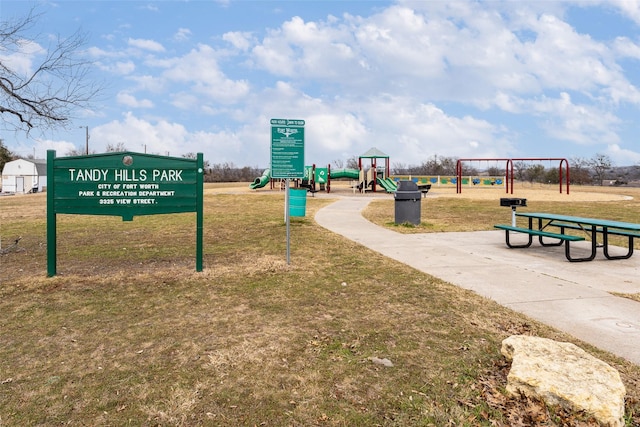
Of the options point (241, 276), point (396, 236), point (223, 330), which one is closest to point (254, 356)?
point (223, 330)

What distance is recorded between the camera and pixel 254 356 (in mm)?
3418

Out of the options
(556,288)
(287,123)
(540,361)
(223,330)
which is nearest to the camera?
(540,361)

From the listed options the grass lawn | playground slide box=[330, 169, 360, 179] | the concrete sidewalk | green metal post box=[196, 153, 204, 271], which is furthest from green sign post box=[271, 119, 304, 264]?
playground slide box=[330, 169, 360, 179]

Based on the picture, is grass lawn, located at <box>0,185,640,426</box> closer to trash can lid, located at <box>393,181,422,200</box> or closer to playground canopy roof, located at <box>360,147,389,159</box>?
trash can lid, located at <box>393,181,422,200</box>

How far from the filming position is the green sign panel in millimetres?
7078

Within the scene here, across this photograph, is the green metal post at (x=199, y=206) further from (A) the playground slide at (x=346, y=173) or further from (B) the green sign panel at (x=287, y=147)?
(A) the playground slide at (x=346, y=173)

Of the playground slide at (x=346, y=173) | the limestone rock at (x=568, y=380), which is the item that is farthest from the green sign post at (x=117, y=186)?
the playground slide at (x=346, y=173)

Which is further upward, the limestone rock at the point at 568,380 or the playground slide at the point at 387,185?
the playground slide at the point at 387,185

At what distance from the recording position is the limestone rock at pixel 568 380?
96.6 inches

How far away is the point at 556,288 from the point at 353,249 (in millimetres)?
3767

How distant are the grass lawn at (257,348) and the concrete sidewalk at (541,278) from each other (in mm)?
319

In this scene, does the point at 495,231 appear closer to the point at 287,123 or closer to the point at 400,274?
the point at 400,274

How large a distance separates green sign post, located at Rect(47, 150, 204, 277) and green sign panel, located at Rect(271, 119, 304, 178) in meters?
1.22

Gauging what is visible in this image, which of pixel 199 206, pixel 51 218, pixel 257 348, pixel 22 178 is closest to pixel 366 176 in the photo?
pixel 199 206
